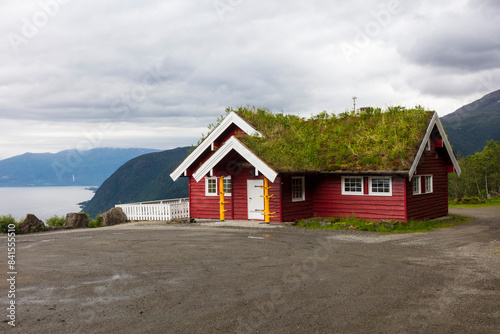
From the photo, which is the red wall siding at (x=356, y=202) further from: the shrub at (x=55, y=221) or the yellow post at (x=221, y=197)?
the shrub at (x=55, y=221)

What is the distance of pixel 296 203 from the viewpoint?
21.8 m

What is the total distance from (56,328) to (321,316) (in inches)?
162

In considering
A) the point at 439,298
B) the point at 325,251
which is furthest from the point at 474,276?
the point at 325,251

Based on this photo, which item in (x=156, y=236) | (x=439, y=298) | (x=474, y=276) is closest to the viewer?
(x=439, y=298)

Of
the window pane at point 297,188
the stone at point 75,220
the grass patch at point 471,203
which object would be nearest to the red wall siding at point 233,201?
the window pane at point 297,188

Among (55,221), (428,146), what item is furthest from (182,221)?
(428,146)

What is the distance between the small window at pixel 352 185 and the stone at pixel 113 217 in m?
13.5

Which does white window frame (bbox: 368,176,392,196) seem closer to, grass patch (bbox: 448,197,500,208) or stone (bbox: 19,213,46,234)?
stone (bbox: 19,213,46,234)

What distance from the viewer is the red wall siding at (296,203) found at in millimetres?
21203

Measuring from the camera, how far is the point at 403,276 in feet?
31.8

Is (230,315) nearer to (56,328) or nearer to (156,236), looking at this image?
(56,328)

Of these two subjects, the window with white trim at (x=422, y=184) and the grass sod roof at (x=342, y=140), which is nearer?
the grass sod roof at (x=342, y=140)

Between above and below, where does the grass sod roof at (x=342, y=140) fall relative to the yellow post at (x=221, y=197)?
above

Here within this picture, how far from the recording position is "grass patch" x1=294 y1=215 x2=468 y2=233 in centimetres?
1858
